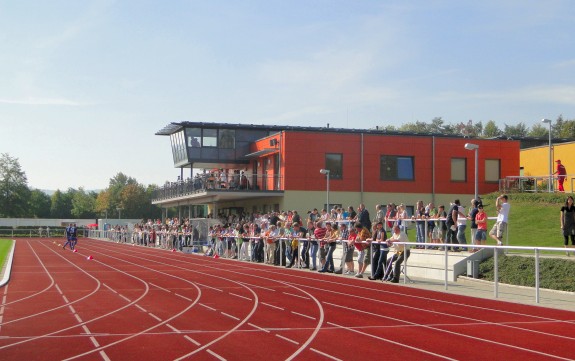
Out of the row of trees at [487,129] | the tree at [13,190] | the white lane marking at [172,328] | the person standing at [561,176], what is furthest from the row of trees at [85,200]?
the white lane marking at [172,328]

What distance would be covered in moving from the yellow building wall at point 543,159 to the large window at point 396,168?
7956 mm

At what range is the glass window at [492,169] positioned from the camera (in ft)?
155

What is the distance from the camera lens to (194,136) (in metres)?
50.8

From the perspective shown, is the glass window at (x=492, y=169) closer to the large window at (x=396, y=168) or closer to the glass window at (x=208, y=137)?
the large window at (x=396, y=168)

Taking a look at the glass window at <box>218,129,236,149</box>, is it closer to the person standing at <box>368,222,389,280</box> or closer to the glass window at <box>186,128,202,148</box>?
the glass window at <box>186,128,202,148</box>

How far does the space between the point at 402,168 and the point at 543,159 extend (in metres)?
9.15

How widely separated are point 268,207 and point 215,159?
629 centimetres

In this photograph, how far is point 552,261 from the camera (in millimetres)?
19250

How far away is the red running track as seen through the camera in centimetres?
1011

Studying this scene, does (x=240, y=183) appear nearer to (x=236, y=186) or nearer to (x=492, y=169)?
(x=236, y=186)

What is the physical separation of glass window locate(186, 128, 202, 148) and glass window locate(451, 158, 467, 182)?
1735cm

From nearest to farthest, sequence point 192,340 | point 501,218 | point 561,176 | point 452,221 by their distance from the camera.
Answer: point 192,340 → point 501,218 → point 452,221 → point 561,176

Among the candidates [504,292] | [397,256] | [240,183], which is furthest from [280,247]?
[240,183]

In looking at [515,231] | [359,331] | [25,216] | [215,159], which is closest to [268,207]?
[215,159]
